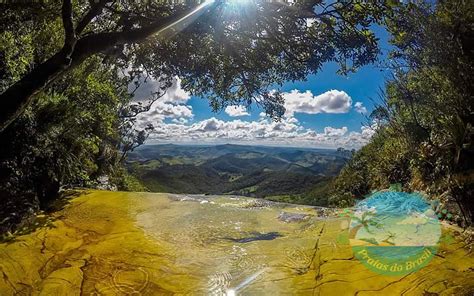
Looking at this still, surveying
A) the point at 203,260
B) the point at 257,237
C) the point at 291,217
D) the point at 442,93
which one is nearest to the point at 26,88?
the point at 203,260

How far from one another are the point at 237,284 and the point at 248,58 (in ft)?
25.1

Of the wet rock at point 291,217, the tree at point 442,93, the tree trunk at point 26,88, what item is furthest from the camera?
the wet rock at point 291,217

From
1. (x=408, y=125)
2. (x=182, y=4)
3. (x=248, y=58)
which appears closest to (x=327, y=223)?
(x=408, y=125)

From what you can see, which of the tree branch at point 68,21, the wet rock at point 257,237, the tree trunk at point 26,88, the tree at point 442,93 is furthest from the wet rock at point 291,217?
the tree branch at point 68,21

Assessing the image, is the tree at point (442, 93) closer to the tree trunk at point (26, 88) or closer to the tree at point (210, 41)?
the tree at point (210, 41)

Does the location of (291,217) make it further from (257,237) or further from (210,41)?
(210,41)

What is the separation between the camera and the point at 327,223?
9.30m

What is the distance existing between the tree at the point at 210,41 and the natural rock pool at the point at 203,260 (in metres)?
3.03

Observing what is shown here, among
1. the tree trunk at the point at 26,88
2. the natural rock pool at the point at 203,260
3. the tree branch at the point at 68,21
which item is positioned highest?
the tree branch at the point at 68,21

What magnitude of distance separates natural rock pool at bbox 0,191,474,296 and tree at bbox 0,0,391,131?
3028mm

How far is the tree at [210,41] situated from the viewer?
755 centimetres

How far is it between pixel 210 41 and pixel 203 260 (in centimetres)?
717

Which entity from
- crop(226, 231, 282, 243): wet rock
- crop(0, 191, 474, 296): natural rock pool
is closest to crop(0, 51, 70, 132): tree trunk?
crop(0, 191, 474, 296): natural rock pool

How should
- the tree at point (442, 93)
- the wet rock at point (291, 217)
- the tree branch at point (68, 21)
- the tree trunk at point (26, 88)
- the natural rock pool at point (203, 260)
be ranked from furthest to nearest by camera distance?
the wet rock at point (291, 217)
the tree at point (442, 93)
the tree trunk at point (26, 88)
the tree branch at point (68, 21)
the natural rock pool at point (203, 260)
